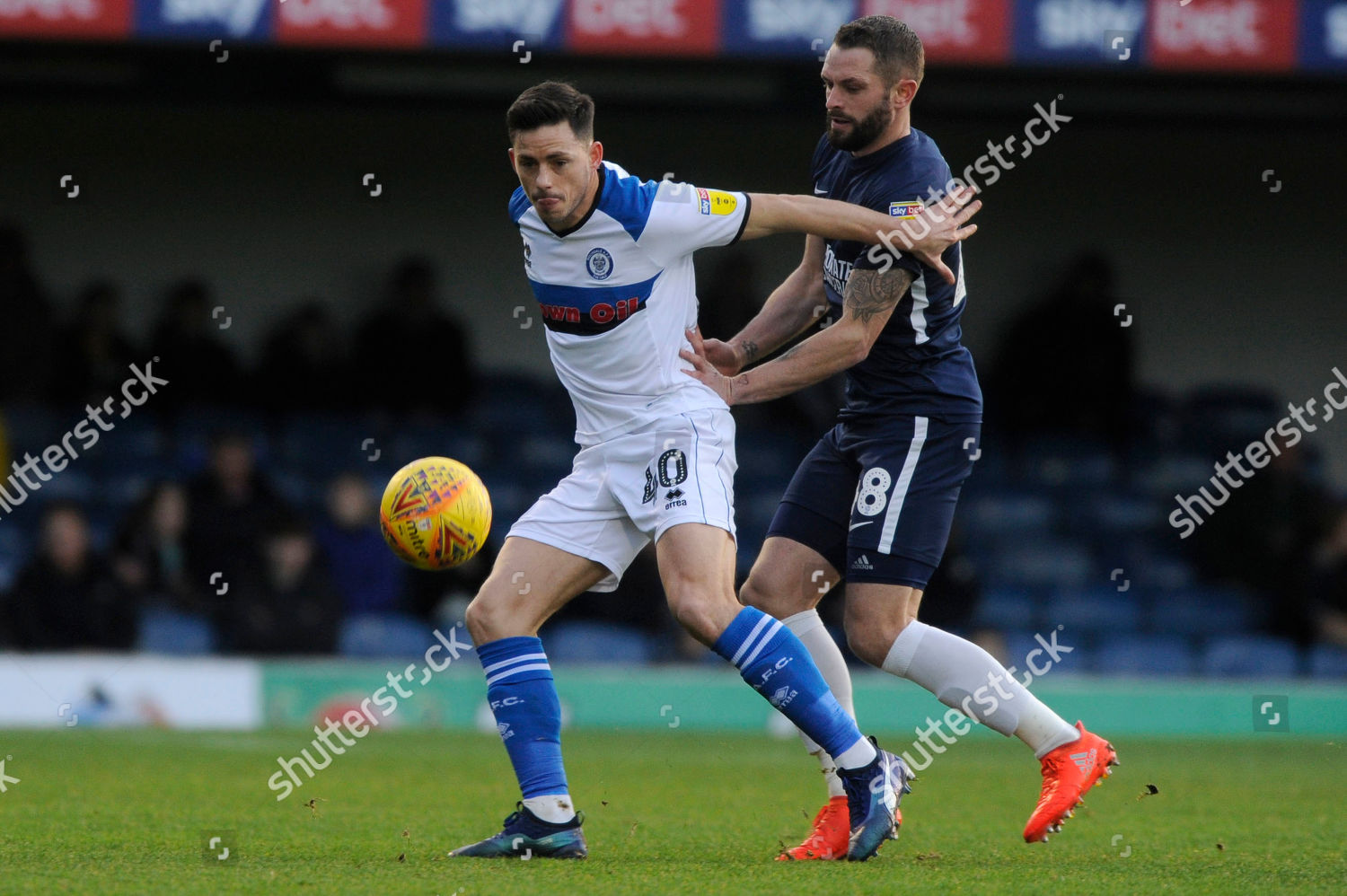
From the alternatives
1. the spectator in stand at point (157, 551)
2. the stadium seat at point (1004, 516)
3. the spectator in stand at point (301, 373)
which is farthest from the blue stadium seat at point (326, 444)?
the stadium seat at point (1004, 516)

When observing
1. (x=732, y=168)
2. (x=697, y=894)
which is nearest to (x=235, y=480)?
(x=732, y=168)

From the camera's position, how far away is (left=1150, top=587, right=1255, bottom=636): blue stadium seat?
41.2 feet

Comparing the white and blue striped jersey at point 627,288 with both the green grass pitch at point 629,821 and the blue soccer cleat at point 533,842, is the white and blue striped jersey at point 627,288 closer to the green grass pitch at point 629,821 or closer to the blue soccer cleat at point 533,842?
the blue soccer cleat at point 533,842

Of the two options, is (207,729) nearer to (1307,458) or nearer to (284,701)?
(284,701)

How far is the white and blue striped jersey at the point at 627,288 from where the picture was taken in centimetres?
482

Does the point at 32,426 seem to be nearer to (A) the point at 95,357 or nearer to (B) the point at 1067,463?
(A) the point at 95,357

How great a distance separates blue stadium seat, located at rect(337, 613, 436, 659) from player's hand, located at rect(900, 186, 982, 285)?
22.2 feet

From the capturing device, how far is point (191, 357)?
12.5 meters

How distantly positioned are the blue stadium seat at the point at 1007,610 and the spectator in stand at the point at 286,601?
441 centimetres

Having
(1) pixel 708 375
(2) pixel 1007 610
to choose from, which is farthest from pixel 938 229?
(2) pixel 1007 610

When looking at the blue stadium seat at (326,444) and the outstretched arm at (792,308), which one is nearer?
the outstretched arm at (792,308)

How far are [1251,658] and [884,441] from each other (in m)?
7.80

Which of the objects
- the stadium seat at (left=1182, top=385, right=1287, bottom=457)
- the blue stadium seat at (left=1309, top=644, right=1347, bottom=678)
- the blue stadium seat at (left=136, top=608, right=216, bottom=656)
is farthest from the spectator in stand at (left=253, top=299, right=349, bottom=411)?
the blue stadium seat at (left=1309, top=644, right=1347, bottom=678)

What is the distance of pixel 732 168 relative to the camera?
14.4 metres
